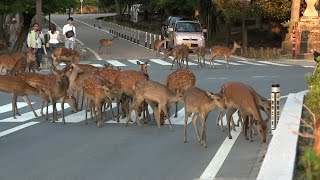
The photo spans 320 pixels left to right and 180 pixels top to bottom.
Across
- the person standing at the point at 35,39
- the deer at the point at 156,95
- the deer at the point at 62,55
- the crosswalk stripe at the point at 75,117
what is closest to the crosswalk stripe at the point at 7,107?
the crosswalk stripe at the point at 75,117

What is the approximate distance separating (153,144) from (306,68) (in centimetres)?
1976

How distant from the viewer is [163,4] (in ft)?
225

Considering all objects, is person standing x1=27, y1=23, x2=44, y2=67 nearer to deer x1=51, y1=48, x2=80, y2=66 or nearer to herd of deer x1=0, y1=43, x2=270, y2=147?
deer x1=51, y1=48, x2=80, y2=66

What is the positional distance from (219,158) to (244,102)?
1.54m

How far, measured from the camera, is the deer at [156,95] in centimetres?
1302

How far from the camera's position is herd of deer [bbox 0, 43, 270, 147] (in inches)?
460

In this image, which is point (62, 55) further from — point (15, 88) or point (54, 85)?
point (54, 85)

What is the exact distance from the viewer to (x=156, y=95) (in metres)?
13.1

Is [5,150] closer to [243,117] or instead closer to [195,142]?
[195,142]

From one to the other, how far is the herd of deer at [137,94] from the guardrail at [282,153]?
2.00ft

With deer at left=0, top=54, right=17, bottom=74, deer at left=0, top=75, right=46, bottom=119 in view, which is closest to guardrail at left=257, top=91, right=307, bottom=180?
deer at left=0, top=75, right=46, bottom=119

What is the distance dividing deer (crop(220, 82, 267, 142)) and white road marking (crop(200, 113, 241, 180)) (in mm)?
474

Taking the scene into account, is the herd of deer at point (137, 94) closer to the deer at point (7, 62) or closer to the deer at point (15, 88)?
the deer at point (15, 88)

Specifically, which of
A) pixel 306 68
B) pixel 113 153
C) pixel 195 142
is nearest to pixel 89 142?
pixel 113 153
